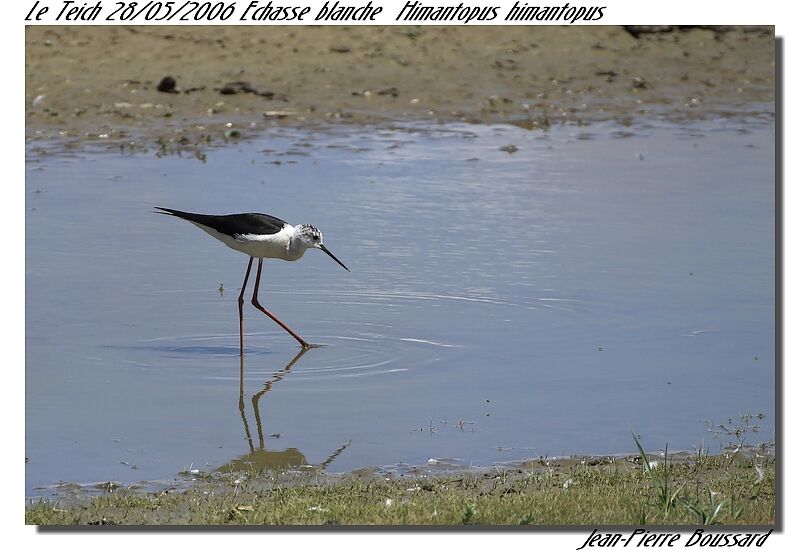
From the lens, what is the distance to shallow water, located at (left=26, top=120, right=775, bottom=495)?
273 inches

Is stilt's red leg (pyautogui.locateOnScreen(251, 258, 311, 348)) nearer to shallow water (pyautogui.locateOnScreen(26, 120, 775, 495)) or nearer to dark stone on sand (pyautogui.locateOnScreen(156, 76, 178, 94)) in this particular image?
shallow water (pyautogui.locateOnScreen(26, 120, 775, 495))

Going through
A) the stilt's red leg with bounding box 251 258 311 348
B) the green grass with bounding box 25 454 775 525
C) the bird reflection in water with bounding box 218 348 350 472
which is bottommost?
the green grass with bounding box 25 454 775 525

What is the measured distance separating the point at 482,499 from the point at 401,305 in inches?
133

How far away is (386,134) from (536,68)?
119 inches

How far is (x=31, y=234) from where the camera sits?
1050 centimetres

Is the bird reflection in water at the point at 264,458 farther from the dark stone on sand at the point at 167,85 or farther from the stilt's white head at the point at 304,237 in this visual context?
the dark stone on sand at the point at 167,85

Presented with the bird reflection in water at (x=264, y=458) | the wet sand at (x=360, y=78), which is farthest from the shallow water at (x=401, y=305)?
the wet sand at (x=360, y=78)

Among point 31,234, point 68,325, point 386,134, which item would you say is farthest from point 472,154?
point 68,325

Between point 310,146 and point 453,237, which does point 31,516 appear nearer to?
point 453,237

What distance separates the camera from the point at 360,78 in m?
15.6

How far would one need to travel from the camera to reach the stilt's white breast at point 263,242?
868 centimetres

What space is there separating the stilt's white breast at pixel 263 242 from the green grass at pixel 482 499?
2.61 meters

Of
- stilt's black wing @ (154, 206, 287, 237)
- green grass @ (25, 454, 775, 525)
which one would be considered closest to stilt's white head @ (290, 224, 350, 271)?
stilt's black wing @ (154, 206, 287, 237)

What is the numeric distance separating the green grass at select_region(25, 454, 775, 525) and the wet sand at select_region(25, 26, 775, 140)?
818cm
